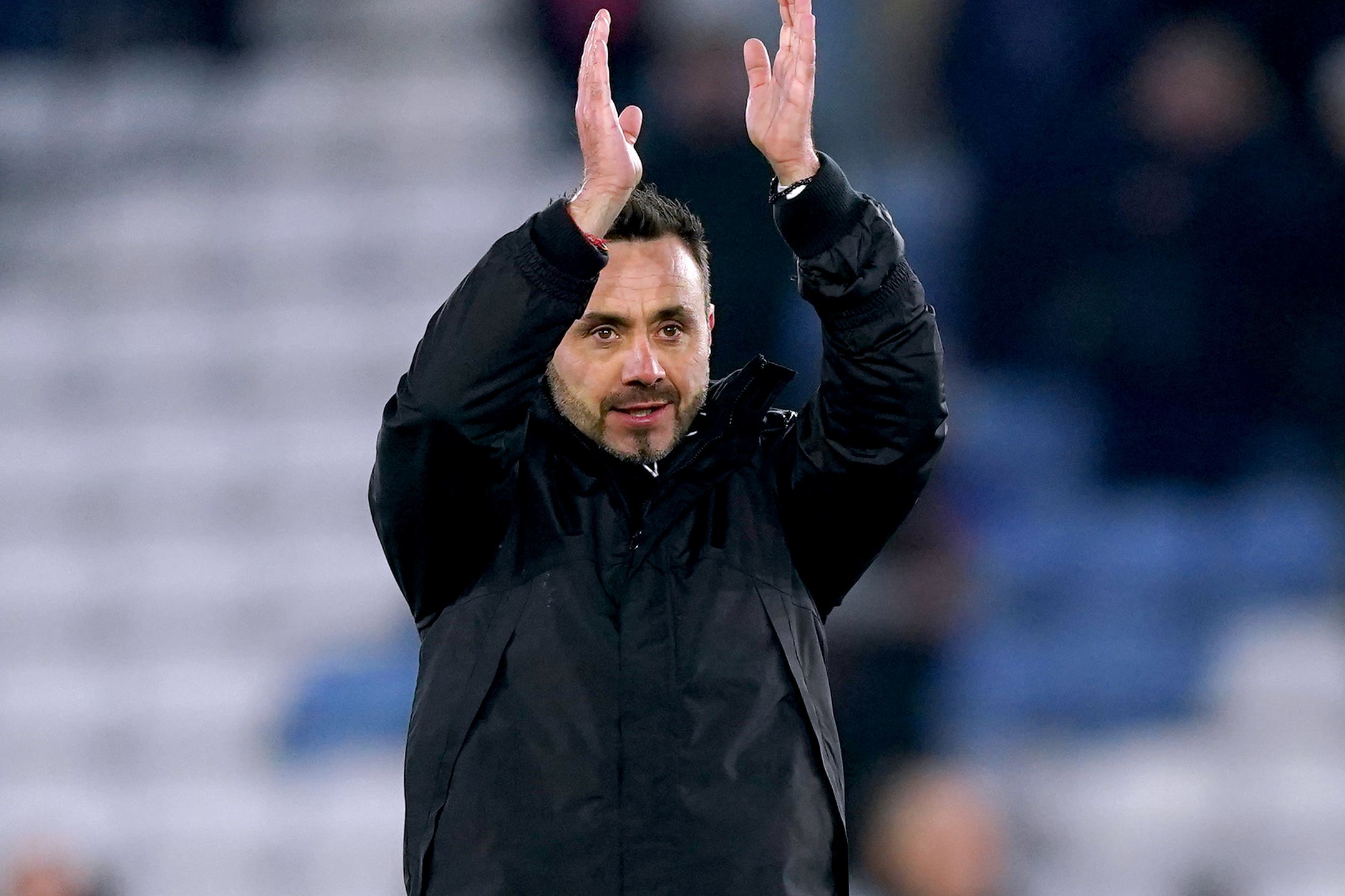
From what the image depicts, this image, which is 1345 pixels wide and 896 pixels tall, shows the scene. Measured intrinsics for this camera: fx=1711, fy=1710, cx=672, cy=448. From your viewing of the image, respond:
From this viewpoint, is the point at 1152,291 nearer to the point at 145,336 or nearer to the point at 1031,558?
the point at 1031,558

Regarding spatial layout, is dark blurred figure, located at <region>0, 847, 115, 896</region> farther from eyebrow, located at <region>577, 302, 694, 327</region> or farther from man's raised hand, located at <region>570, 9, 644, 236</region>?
man's raised hand, located at <region>570, 9, 644, 236</region>

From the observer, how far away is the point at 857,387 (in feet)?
5.01

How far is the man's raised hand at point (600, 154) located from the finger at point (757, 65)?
0.14 m

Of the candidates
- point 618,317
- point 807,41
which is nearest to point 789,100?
point 807,41

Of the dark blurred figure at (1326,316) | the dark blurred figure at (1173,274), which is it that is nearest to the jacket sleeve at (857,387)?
the dark blurred figure at (1173,274)

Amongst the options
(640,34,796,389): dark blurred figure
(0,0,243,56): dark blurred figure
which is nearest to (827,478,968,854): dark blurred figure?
(640,34,796,389): dark blurred figure

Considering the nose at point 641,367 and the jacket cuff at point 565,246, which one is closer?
the jacket cuff at point 565,246

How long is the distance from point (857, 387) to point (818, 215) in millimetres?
156

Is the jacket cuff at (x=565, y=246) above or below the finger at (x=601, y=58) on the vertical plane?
below

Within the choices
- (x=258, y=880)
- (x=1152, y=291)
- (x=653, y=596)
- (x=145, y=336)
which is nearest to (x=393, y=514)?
(x=653, y=596)

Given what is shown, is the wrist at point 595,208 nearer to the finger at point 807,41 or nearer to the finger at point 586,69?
the finger at point 586,69

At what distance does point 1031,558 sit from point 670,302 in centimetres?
232

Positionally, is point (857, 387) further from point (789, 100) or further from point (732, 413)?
point (789, 100)

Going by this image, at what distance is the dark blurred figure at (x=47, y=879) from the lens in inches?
130
